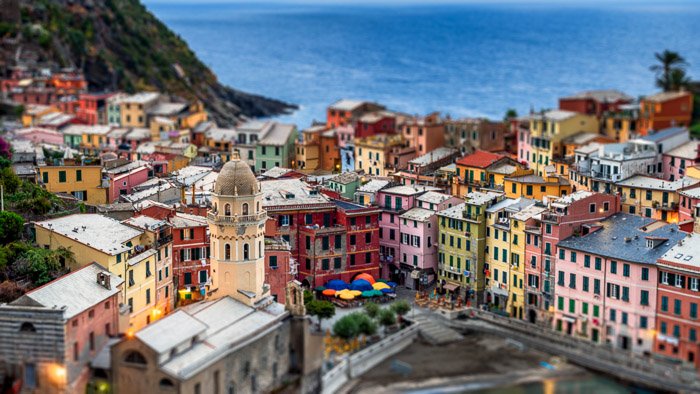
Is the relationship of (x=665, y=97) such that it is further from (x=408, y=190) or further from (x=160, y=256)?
(x=160, y=256)

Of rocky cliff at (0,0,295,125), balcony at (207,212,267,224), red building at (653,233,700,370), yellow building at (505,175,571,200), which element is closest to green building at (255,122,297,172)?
yellow building at (505,175,571,200)

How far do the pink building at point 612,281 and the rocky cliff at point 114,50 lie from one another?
84.7 m

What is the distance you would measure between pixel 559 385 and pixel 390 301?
16893 millimetres

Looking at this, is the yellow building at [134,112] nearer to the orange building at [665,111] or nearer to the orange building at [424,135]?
the orange building at [424,135]

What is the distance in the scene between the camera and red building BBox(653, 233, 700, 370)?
222ft

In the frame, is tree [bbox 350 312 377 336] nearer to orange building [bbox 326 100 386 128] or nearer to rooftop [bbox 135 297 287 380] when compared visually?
rooftop [bbox 135 297 287 380]

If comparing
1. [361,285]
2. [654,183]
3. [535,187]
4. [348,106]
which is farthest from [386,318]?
[348,106]

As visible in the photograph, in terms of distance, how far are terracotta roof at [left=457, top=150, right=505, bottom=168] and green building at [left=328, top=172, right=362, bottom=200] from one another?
9.39m

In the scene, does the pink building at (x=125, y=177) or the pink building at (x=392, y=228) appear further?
the pink building at (x=125, y=177)

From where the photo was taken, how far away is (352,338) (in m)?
68.2

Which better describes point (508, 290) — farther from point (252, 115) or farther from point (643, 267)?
point (252, 115)

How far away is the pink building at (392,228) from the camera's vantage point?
281 feet

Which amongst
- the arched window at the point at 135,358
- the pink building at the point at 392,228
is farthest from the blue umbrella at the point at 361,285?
the arched window at the point at 135,358

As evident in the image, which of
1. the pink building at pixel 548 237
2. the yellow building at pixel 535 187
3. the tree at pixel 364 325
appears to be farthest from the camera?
the yellow building at pixel 535 187
